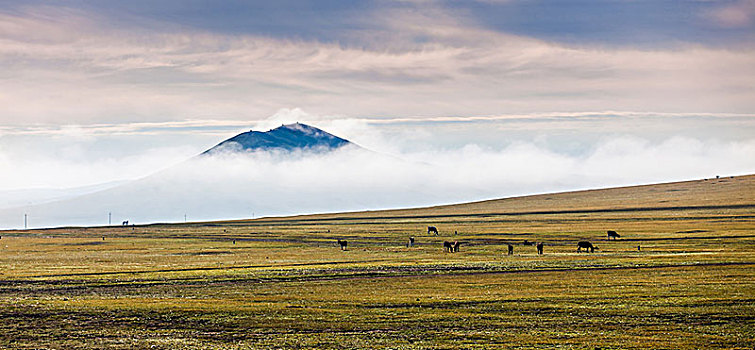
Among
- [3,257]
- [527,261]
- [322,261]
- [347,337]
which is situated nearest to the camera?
Result: [347,337]

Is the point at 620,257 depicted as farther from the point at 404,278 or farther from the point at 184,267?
the point at 184,267

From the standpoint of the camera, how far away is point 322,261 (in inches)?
2923

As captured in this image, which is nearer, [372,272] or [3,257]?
[372,272]

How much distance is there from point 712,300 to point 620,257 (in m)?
31.7

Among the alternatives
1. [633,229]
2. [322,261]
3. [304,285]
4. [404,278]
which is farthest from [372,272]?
[633,229]

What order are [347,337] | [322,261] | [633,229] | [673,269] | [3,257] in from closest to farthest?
[347,337] → [673,269] → [322,261] → [3,257] → [633,229]

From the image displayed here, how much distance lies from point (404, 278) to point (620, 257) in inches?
1018

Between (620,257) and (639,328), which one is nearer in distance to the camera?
(639,328)

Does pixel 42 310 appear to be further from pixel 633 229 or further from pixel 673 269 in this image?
pixel 633 229

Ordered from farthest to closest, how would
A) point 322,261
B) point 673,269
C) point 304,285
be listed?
point 322,261
point 673,269
point 304,285

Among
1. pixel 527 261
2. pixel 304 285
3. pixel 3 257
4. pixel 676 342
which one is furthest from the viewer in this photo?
pixel 3 257

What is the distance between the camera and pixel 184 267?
69875 millimetres

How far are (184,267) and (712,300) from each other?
45.2 meters

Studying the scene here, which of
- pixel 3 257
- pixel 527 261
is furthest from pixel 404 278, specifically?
pixel 3 257
